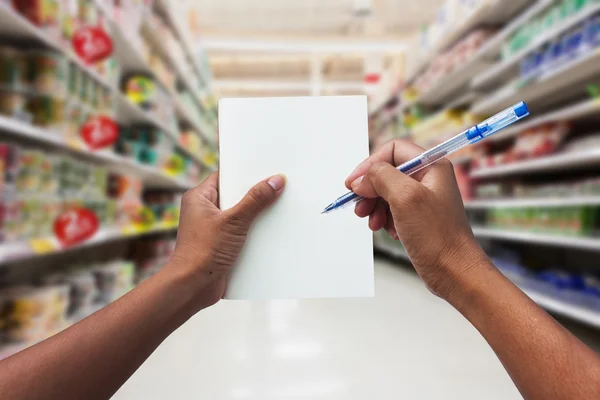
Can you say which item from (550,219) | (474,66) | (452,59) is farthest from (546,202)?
(452,59)

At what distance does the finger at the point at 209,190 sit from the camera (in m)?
0.73

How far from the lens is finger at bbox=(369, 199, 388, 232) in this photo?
0.75 meters

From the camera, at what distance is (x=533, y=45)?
2.44 m

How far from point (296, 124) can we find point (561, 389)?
0.52 m

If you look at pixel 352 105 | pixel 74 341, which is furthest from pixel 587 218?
pixel 74 341

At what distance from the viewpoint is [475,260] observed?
0.56 meters

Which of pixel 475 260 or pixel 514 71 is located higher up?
pixel 514 71

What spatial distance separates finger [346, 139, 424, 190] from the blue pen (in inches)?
1.5

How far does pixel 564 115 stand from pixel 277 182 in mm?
2083

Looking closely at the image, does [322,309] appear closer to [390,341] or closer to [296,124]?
[390,341]

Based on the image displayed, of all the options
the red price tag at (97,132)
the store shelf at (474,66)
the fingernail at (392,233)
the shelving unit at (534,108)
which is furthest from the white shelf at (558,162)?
the red price tag at (97,132)

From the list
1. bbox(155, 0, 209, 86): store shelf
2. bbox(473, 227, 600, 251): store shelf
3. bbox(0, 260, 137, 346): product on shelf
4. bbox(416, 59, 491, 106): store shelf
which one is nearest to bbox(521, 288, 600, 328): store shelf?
bbox(473, 227, 600, 251): store shelf

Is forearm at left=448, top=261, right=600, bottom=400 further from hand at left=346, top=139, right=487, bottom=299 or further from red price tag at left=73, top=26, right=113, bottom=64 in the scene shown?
red price tag at left=73, top=26, right=113, bottom=64

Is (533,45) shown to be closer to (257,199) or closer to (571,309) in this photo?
(571,309)
